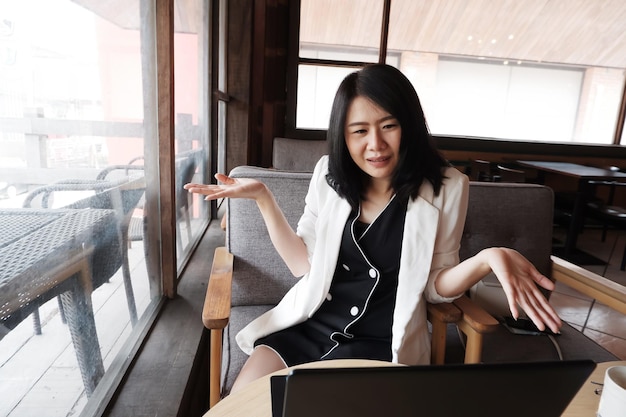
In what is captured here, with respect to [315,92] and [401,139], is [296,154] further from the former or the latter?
[401,139]

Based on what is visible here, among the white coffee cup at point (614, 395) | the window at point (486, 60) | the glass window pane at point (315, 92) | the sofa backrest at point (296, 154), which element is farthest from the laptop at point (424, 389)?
the window at point (486, 60)

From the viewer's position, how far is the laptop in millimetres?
372

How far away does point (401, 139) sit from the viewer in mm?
1160

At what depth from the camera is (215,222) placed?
2936mm

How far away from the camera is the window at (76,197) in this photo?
0.73 meters

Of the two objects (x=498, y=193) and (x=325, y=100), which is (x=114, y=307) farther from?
(x=325, y=100)

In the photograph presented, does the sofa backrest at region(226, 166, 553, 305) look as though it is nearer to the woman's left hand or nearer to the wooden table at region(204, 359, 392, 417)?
the woman's left hand

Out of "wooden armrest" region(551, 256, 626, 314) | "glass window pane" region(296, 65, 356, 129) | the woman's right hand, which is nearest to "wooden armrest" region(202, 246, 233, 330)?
the woman's right hand

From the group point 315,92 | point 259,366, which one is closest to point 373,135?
point 259,366

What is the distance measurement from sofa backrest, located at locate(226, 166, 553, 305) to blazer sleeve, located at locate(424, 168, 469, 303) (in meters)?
0.46

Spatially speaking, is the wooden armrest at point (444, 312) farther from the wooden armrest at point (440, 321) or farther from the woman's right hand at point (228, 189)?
the woman's right hand at point (228, 189)

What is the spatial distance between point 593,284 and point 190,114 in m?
1.93

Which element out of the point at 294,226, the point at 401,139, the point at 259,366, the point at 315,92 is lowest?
the point at 259,366

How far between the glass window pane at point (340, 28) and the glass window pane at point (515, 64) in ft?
0.70
